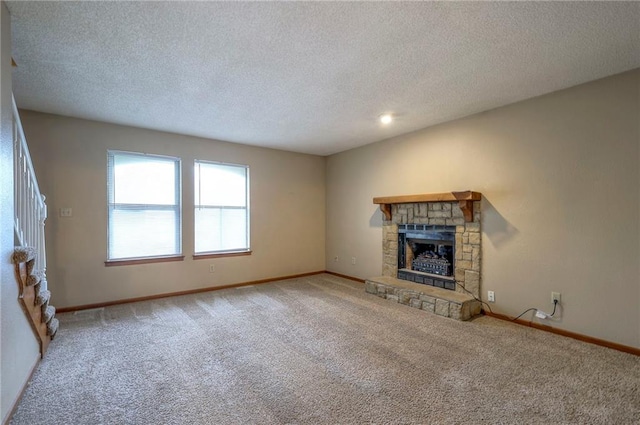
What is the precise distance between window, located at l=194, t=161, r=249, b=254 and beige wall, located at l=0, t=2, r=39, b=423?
2.68 m

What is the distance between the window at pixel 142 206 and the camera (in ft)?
13.3

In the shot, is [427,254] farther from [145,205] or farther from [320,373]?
[145,205]

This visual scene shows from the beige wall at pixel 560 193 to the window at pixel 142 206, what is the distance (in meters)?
3.75

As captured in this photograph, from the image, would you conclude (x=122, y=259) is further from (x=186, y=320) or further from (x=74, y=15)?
(x=74, y=15)

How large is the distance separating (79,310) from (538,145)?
574cm

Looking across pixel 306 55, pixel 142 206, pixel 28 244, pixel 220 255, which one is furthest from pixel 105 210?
pixel 306 55

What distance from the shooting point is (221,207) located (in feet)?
16.2

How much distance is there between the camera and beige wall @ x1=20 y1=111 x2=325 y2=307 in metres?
3.65

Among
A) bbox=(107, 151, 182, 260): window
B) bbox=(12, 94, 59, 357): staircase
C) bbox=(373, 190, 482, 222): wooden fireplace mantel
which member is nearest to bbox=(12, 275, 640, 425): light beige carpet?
bbox=(12, 94, 59, 357): staircase

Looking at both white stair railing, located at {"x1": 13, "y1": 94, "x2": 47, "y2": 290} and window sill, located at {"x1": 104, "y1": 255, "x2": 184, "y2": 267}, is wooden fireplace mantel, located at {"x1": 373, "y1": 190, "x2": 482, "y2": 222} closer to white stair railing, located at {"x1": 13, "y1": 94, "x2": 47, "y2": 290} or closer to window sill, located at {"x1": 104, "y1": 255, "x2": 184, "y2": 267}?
window sill, located at {"x1": 104, "y1": 255, "x2": 184, "y2": 267}

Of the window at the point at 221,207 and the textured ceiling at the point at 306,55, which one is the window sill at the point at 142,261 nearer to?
the window at the point at 221,207

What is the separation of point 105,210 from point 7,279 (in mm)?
2280

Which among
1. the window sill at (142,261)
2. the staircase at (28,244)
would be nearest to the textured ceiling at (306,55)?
the staircase at (28,244)

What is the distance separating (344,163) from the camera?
5.70 meters
